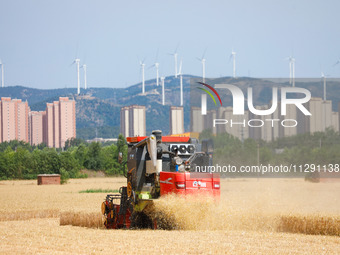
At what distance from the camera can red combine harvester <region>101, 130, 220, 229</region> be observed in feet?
51.7

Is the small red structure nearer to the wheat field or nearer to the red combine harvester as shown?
the wheat field

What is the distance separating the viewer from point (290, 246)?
13070 millimetres

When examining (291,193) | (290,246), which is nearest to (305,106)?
(291,193)

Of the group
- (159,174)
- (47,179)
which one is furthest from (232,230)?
(47,179)

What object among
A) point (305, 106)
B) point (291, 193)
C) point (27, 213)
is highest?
point (305, 106)

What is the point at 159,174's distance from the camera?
16.4 metres

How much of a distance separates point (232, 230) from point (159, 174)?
2542 millimetres

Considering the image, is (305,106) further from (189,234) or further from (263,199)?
(189,234)

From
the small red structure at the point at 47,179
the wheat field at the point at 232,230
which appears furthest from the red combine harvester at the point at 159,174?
the small red structure at the point at 47,179

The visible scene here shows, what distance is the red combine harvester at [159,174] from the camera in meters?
15.8

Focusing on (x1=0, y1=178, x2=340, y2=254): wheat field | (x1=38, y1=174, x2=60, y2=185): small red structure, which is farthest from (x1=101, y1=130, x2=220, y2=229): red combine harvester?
(x1=38, y1=174, x2=60, y2=185): small red structure

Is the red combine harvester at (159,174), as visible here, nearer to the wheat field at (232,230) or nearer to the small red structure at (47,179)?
the wheat field at (232,230)

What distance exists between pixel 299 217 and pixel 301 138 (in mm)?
2177

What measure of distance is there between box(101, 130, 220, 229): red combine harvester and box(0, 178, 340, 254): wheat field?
0.42 m
